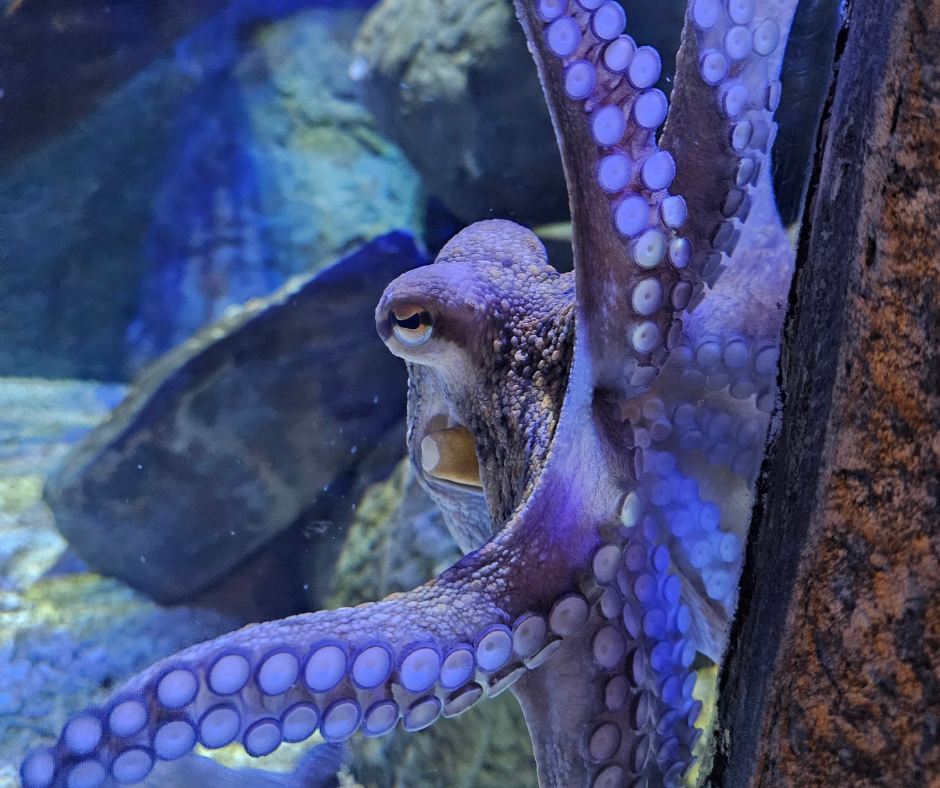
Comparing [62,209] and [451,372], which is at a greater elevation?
[451,372]

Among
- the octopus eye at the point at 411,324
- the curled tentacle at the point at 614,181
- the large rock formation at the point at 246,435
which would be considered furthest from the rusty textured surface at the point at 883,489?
the large rock formation at the point at 246,435

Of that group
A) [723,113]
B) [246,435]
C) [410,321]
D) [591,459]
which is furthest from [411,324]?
[246,435]

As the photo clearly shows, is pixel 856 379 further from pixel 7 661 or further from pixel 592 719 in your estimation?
pixel 7 661

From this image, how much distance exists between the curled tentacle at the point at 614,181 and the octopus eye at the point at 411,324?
0.15 meters

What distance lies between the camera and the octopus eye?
0.65m

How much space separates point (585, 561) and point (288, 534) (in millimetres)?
1236

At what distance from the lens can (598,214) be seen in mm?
554

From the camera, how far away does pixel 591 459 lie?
0.60m

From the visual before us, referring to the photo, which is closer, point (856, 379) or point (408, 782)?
point (856, 379)

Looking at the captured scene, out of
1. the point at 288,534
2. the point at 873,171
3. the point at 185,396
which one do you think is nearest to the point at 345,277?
the point at 185,396

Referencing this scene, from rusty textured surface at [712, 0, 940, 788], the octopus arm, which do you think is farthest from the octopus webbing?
rusty textured surface at [712, 0, 940, 788]

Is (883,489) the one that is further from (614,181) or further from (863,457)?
(614,181)

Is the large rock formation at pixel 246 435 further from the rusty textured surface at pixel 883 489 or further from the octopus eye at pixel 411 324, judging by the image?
the rusty textured surface at pixel 883 489

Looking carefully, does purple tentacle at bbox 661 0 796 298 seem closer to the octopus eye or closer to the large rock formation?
the octopus eye
